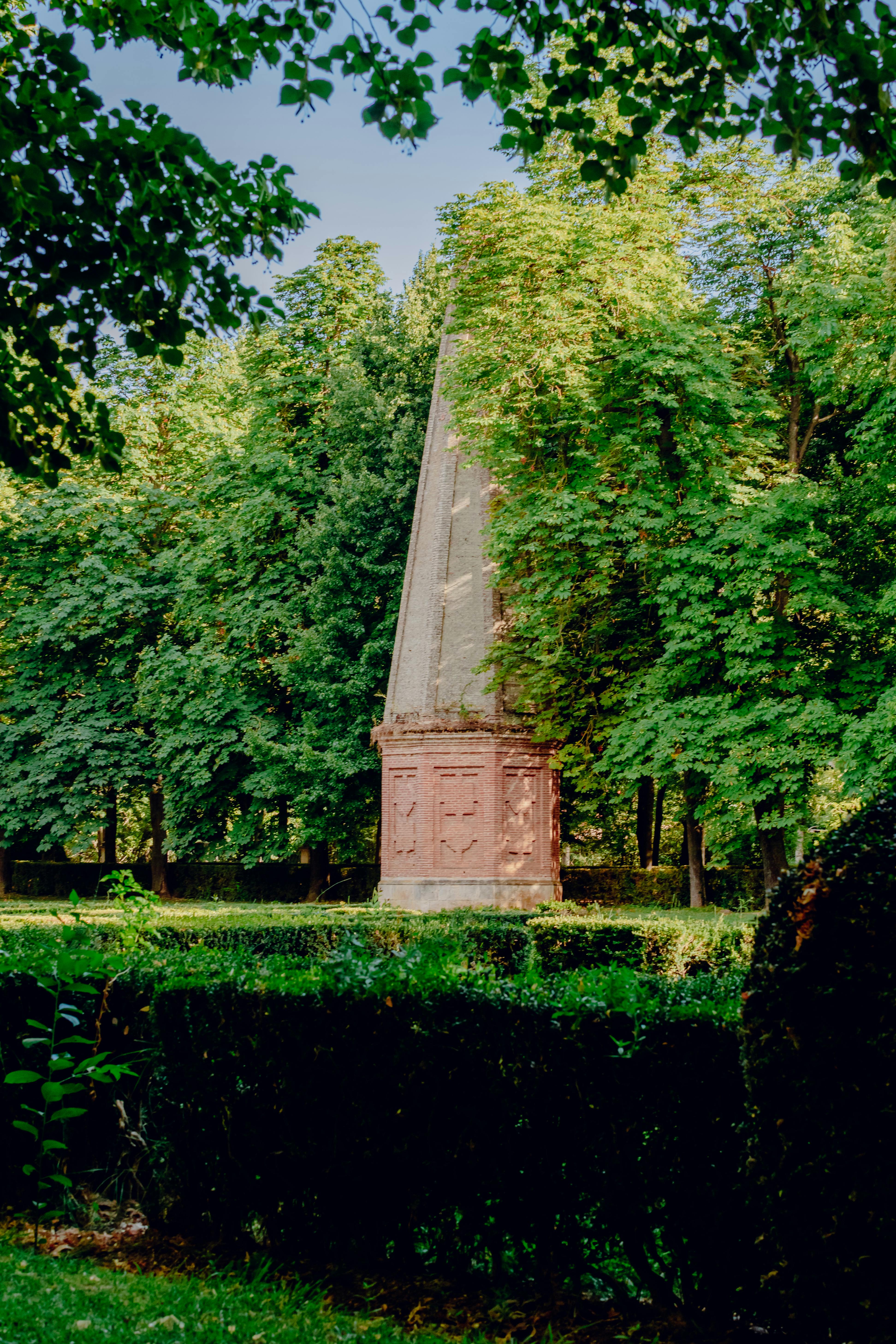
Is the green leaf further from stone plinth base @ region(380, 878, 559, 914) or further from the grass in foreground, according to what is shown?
stone plinth base @ region(380, 878, 559, 914)

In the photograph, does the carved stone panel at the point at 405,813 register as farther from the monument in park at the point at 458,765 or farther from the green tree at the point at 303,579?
the green tree at the point at 303,579

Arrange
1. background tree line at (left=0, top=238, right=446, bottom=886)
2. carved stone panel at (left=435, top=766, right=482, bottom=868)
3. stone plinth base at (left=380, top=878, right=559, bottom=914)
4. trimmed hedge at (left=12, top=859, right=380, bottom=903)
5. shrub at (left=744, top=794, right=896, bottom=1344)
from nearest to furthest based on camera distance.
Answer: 1. shrub at (left=744, top=794, right=896, bottom=1344)
2. stone plinth base at (left=380, top=878, right=559, bottom=914)
3. carved stone panel at (left=435, top=766, right=482, bottom=868)
4. background tree line at (left=0, top=238, right=446, bottom=886)
5. trimmed hedge at (left=12, top=859, right=380, bottom=903)

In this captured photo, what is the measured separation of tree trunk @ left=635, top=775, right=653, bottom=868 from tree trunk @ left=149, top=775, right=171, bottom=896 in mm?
12927

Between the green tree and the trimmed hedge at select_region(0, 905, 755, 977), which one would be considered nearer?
the trimmed hedge at select_region(0, 905, 755, 977)

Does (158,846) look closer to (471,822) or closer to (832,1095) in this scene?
(471,822)

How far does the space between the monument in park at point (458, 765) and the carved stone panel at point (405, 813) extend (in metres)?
0.02

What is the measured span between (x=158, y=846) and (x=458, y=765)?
13123 millimetres

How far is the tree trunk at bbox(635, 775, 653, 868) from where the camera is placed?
24.6 meters

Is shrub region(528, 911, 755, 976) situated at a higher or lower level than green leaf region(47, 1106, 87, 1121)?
lower

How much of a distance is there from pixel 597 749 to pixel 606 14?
16.1m

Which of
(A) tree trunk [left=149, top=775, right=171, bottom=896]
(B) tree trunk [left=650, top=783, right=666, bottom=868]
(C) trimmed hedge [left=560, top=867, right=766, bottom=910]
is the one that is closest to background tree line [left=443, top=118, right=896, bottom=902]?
(C) trimmed hedge [left=560, top=867, right=766, bottom=910]

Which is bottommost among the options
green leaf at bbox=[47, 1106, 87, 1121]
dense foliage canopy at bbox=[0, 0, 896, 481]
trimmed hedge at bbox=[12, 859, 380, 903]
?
trimmed hedge at bbox=[12, 859, 380, 903]

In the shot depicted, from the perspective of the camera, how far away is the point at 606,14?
5.12 metres

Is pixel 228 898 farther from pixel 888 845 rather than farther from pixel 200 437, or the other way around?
pixel 888 845
